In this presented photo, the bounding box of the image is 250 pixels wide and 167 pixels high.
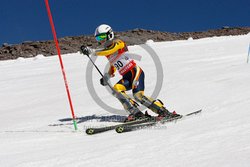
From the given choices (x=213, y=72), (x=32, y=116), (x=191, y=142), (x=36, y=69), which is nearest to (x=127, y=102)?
(x=191, y=142)

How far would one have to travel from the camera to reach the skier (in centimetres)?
715

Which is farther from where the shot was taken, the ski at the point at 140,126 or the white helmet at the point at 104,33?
the white helmet at the point at 104,33

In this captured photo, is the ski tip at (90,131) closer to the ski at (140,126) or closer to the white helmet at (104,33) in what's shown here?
the ski at (140,126)

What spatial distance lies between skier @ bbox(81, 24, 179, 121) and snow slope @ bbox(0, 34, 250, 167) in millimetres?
682

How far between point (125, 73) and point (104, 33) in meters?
0.88

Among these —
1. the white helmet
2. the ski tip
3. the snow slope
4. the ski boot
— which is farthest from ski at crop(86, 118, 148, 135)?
the white helmet

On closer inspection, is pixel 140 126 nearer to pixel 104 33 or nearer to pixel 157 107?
pixel 157 107

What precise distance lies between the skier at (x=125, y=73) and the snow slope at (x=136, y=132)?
0.68 m

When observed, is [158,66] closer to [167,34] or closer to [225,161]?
[225,161]

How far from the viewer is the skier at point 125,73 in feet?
23.5

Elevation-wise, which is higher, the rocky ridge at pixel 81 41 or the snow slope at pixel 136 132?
the rocky ridge at pixel 81 41

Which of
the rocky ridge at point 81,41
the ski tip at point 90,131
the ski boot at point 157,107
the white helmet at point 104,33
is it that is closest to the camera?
the ski tip at point 90,131

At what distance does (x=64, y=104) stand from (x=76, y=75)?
5.83 metres

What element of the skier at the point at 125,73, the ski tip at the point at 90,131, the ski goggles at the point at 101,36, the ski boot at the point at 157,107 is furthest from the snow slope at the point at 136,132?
the ski goggles at the point at 101,36
